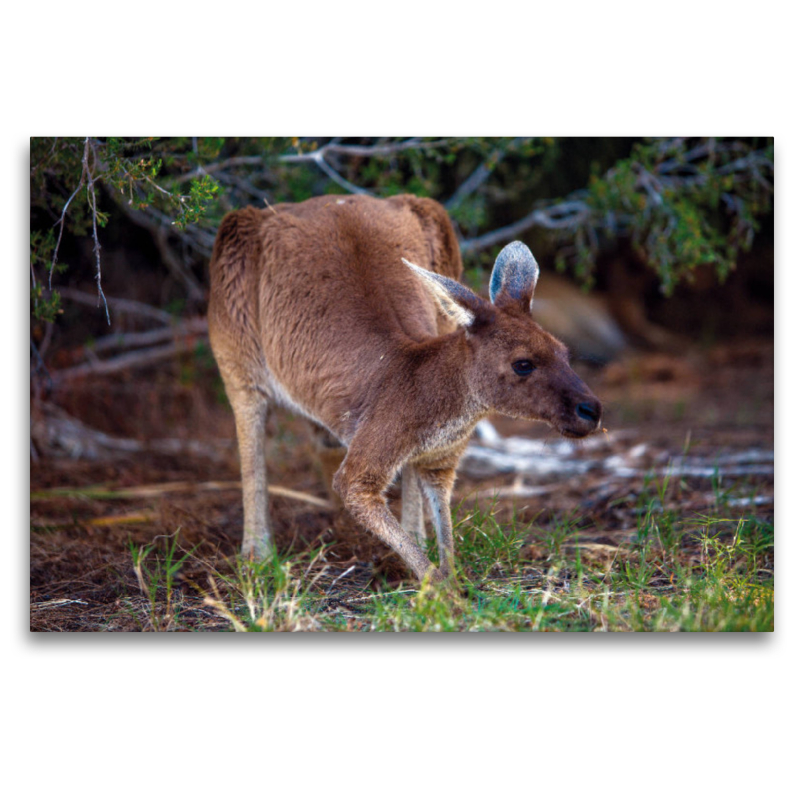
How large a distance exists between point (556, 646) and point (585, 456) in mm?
2574

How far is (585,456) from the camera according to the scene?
19.7ft

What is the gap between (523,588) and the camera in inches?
145

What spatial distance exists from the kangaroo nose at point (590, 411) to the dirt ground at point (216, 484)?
0.69 m

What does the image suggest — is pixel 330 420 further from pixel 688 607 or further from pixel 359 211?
pixel 688 607

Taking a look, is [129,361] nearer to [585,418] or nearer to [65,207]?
[65,207]

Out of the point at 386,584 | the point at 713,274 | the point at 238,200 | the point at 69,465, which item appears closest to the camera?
the point at 386,584

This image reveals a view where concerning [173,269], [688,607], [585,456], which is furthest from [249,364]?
[585,456]

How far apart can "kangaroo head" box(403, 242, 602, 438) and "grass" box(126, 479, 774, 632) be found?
0.68 meters

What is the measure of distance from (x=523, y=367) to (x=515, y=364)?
3cm

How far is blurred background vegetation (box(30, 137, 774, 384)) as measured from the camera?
Answer: 13.0 ft

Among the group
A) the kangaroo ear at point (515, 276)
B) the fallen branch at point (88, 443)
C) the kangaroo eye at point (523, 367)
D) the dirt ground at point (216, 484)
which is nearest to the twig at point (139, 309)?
the dirt ground at point (216, 484)

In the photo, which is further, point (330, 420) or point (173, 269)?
point (173, 269)
